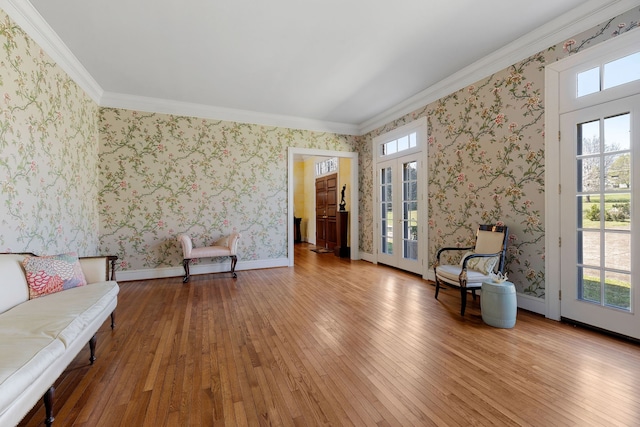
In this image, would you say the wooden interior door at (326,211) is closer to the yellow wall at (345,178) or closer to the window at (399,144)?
the yellow wall at (345,178)

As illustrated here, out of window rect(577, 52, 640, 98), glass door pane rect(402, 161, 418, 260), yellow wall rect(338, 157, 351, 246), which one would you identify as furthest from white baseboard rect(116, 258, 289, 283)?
window rect(577, 52, 640, 98)

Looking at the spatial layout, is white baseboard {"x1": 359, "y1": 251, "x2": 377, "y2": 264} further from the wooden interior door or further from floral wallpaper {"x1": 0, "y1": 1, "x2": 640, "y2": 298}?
the wooden interior door

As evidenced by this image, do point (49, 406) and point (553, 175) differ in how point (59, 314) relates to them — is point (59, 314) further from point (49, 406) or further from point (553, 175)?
point (553, 175)

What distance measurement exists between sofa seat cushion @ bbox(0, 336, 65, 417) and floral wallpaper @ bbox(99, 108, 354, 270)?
10.4 feet

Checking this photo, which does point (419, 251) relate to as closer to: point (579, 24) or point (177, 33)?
point (579, 24)

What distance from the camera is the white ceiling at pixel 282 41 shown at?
94.9 inches

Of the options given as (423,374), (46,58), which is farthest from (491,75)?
(46,58)

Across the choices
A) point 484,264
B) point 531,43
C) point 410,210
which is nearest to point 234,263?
point 410,210

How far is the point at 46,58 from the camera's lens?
2.77 metres

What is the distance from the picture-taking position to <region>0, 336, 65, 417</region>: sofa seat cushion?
1077 mm

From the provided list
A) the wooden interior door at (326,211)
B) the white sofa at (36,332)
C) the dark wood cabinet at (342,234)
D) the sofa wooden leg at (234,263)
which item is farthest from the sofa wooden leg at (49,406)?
the wooden interior door at (326,211)

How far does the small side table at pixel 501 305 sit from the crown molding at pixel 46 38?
4.76 metres

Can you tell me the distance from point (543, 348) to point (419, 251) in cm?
231

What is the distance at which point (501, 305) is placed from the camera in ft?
8.34
